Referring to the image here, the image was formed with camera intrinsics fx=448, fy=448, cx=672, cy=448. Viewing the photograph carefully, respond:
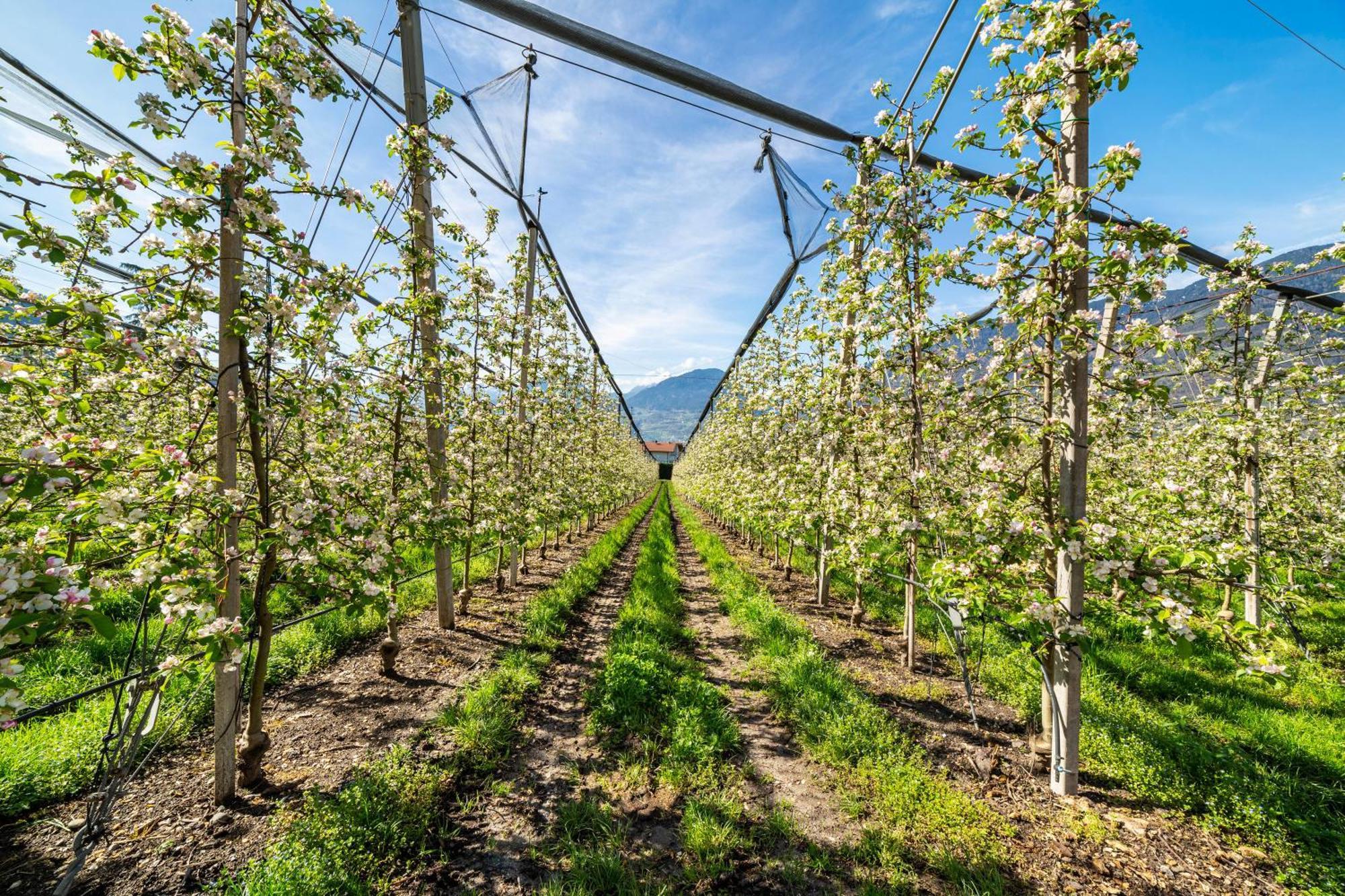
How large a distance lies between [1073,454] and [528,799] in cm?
573

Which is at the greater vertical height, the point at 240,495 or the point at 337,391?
the point at 337,391

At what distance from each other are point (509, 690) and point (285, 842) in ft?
8.21

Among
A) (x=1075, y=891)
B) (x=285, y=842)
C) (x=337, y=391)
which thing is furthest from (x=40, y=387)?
(x=1075, y=891)

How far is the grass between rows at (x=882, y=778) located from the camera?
3389 mm

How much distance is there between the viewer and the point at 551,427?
11062 millimetres

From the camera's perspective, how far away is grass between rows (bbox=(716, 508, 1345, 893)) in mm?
Answer: 3604

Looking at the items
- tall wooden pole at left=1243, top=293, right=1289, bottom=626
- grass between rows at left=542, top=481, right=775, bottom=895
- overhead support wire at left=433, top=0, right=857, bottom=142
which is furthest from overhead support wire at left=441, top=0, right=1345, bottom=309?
grass between rows at left=542, top=481, right=775, bottom=895

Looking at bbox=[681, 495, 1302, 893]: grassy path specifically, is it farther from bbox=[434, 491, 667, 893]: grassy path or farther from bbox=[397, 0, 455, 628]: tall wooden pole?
bbox=[397, 0, 455, 628]: tall wooden pole

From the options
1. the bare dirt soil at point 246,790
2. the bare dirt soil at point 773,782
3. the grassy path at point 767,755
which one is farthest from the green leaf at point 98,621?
the grassy path at point 767,755

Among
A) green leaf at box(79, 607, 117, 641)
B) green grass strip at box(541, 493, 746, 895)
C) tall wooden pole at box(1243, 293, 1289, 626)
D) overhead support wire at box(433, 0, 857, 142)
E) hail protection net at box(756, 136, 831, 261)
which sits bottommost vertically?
→ green grass strip at box(541, 493, 746, 895)

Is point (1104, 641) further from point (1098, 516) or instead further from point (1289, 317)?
point (1289, 317)

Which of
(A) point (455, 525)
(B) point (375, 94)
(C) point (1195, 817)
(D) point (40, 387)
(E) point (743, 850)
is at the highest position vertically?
(B) point (375, 94)

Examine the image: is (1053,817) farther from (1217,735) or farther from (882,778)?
(1217,735)

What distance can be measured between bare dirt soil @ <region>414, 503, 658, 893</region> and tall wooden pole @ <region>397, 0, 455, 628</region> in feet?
8.29
